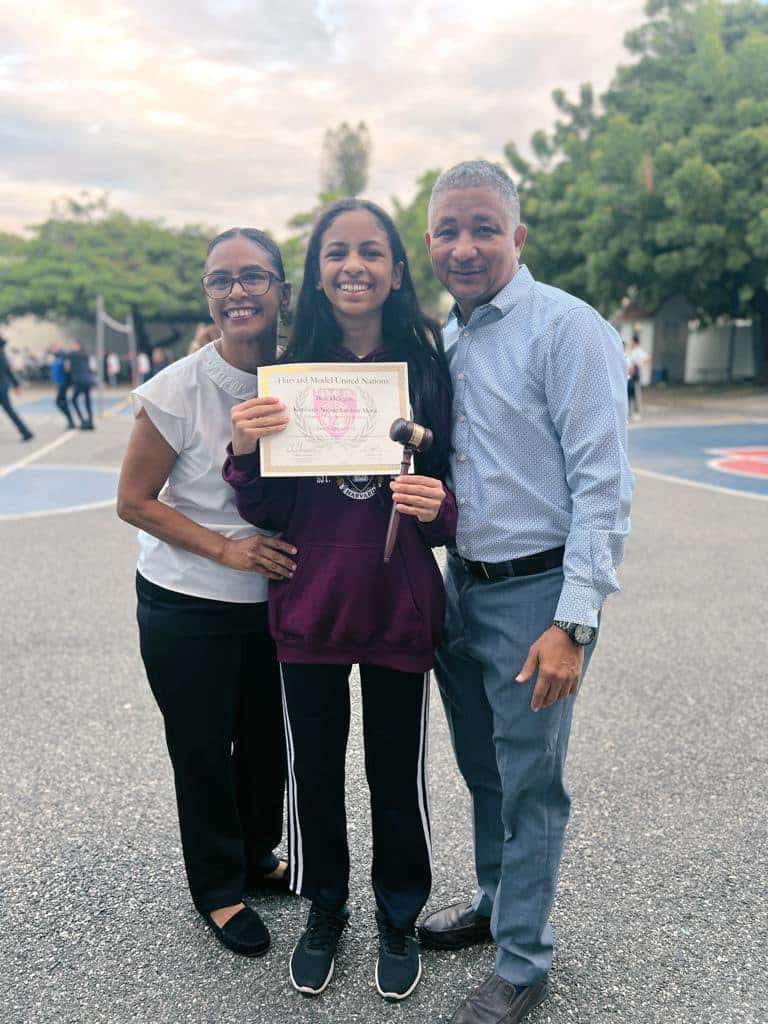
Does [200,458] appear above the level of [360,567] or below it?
above

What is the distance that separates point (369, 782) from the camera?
7.66 ft

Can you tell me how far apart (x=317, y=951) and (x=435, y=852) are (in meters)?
0.71

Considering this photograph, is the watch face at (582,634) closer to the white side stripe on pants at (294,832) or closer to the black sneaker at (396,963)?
the white side stripe on pants at (294,832)

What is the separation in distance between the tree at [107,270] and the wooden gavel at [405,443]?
35144 millimetres

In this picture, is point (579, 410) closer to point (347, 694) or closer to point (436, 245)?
point (436, 245)

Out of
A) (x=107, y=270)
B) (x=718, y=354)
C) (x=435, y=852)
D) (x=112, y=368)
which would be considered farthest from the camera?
(x=107, y=270)

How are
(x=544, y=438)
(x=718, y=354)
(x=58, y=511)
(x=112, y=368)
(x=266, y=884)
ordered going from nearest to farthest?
(x=544, y=438)
(x=266, y=884)
(x=58, y=511)
(x=718, y=354)
(x=112, y=368)

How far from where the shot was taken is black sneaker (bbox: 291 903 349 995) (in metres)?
2.28

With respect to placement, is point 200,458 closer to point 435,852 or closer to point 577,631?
point 577,631

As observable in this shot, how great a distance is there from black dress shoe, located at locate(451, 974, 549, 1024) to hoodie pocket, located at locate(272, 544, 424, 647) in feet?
2.88

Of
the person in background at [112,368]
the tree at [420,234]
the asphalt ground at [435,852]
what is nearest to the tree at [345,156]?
the tree at [420,234]

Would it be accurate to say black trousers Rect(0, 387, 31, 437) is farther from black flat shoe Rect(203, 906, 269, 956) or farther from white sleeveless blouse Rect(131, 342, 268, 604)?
black flat shoe Rect(203, 906, 269, 956)

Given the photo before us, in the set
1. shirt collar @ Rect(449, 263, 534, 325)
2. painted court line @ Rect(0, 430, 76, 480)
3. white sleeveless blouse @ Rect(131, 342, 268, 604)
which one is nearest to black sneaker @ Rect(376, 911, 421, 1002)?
white sleeveless blouse @ Rect(131, 342, 268, 604)

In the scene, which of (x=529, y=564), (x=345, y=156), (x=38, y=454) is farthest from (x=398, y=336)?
(x=345, y=156)
